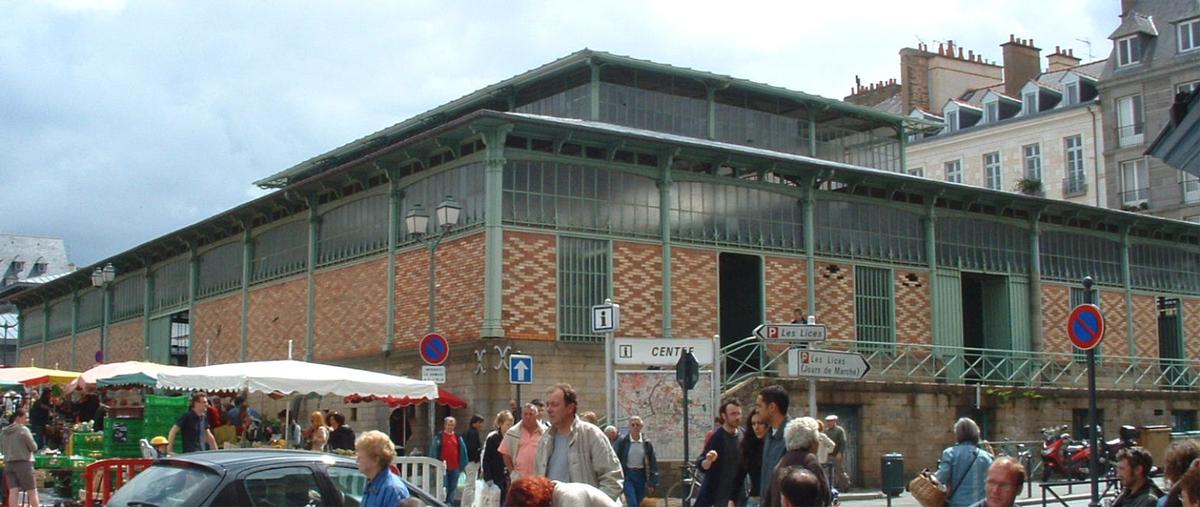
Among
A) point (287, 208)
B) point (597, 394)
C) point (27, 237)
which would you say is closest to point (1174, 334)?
point (597, 394)

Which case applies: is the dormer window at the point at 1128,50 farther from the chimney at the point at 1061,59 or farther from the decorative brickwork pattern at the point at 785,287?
the decorative brickwork pattern at the point at 785,287

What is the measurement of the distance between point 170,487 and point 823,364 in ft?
30.8

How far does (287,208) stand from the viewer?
3191 cm

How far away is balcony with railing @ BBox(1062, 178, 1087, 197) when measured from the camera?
169 ft

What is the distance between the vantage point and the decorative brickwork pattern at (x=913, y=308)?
30188mm

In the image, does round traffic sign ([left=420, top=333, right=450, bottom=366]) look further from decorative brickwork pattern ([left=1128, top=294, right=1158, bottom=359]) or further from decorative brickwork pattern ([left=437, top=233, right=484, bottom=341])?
decorative brickwork pattern ([left=1128, top=294, right=1158, bottom=359])

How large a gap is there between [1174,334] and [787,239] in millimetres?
13850

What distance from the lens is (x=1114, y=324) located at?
113 ft

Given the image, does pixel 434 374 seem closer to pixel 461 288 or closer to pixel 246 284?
pixel 461 288

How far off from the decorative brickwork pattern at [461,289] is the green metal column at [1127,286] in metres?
16.9

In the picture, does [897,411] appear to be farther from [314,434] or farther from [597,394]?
[314,434]

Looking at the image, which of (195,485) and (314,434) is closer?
(195,485)

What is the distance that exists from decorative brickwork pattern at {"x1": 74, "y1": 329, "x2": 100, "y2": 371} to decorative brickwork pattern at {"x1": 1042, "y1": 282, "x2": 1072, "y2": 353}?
92.8 feet

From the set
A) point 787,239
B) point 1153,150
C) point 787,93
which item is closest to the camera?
point 1153,150
